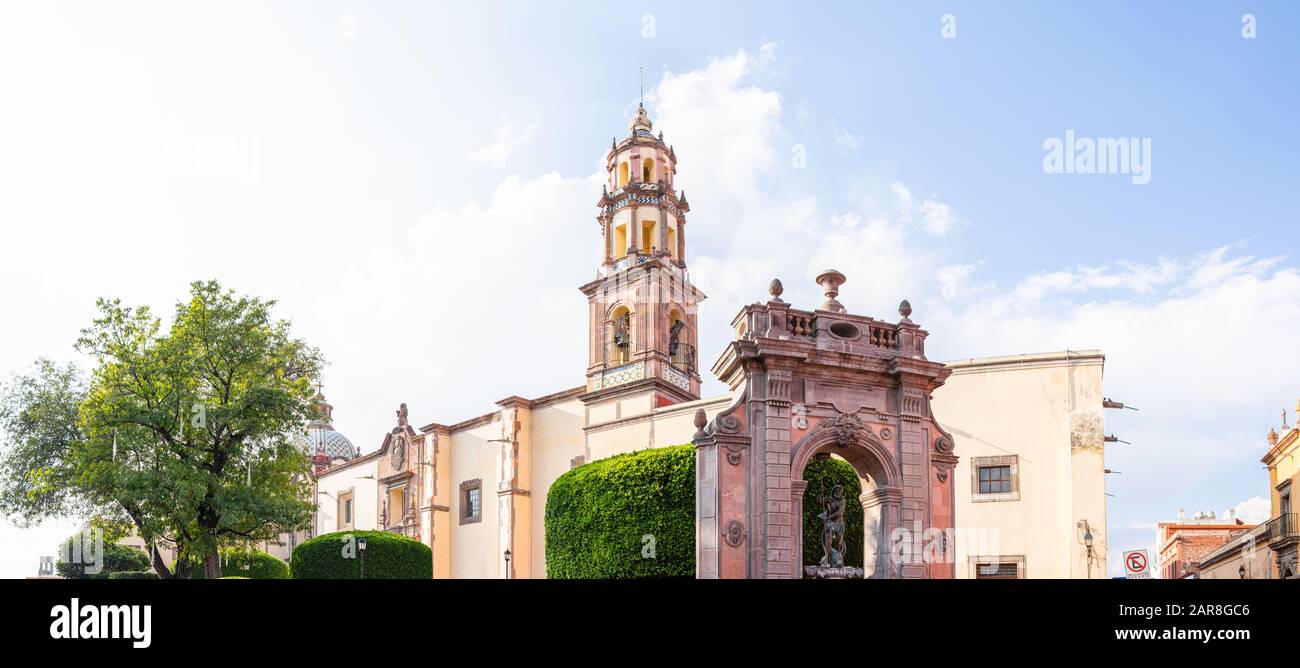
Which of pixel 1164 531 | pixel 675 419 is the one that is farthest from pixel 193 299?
pixel 1164 531

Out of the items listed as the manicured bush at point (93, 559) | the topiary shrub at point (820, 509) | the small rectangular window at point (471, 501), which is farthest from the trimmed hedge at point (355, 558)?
the topiary shrub at point (820, 509)

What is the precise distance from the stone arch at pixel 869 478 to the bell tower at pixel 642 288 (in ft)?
70.5

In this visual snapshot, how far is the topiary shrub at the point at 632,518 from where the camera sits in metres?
29.1

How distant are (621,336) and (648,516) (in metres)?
18.3

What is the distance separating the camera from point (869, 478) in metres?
24.0

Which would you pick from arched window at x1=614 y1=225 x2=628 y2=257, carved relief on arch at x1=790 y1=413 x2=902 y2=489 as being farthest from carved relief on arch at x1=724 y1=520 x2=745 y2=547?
arched window at x1=614 y1=225 x2=628 y2=257

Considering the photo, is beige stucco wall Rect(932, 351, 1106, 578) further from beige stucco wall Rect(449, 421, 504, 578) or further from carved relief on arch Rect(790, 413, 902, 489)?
beige stucco wall Rect(449, 421, 504, 578)

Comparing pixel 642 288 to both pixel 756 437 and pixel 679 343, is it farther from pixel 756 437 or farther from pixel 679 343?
pixel 756 437

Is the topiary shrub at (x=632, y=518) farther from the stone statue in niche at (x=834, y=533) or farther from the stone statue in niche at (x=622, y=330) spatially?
the stone statue in niche at (x=622, y=330)

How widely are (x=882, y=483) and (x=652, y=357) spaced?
74.7ft

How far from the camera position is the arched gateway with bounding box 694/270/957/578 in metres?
22.1

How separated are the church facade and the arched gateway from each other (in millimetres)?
41
